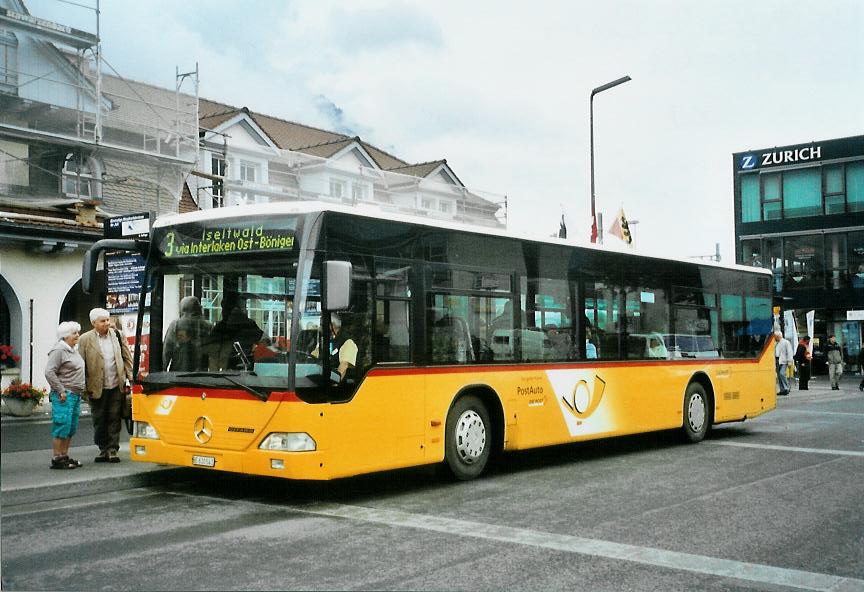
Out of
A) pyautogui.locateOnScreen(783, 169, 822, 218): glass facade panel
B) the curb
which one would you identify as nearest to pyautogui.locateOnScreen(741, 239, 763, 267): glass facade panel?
pyautogui.locateOnScreen(783, 169, 822, 218): glass facade panel

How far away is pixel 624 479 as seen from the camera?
10555 mm

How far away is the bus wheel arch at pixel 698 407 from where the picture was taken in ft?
48.1

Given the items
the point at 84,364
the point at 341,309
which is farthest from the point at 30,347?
the point at 341,309

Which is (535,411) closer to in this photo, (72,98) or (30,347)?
(30,347)

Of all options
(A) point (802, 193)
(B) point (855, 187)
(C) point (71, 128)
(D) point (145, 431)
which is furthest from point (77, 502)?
(A) point (802, 193)

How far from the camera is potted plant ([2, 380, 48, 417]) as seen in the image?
1861 cm

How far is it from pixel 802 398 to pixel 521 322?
62.5 feet

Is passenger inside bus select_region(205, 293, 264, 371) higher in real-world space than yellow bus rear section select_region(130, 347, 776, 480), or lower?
higher

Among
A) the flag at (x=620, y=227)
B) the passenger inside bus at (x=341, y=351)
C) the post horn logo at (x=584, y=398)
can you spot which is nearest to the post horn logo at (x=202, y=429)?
the passenger inside bus at (x=341, y=351)

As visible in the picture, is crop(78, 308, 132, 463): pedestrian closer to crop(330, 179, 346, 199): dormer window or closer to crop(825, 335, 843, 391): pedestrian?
crop(330, 179, 346, 199): dormer window

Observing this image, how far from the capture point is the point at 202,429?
891cm

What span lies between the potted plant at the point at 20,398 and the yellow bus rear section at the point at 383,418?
10594 millimetres

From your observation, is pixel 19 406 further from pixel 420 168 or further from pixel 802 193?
pixel 802 193

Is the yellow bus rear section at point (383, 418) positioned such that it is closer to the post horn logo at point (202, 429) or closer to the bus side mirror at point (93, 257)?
the post horn logo at point (202, 429)
